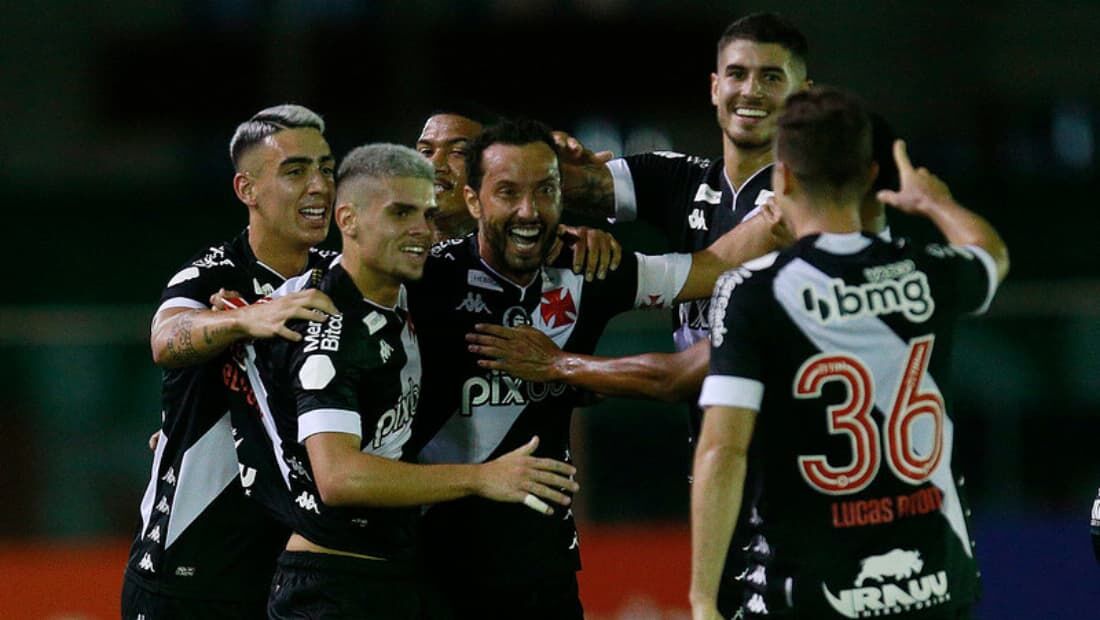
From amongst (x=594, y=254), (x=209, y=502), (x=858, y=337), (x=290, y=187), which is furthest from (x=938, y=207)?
(x=209, y=502)

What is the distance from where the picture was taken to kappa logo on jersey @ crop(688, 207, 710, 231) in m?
6.49

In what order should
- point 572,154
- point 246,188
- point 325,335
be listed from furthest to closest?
point 572,154
point 246,188
point 325,335

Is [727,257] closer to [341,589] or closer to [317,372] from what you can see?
[317,372]

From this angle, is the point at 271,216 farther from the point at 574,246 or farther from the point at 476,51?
the point at 476,51

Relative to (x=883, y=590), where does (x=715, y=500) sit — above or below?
above

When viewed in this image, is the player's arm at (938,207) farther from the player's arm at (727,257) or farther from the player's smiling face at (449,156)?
the player's smiling face at (449,156)

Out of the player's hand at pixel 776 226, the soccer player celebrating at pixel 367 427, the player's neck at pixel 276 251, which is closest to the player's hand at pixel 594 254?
the player's hand at pixel 776 226

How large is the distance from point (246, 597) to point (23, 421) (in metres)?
4.75

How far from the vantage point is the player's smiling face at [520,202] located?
5543 millimetres

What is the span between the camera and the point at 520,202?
554 centimetres

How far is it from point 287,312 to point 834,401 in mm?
1648

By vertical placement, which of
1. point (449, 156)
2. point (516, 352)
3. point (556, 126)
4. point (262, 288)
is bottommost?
point (516, 352)

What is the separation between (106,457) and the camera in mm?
10242

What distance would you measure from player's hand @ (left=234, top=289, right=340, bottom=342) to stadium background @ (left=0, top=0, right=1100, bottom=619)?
15.7 ft
